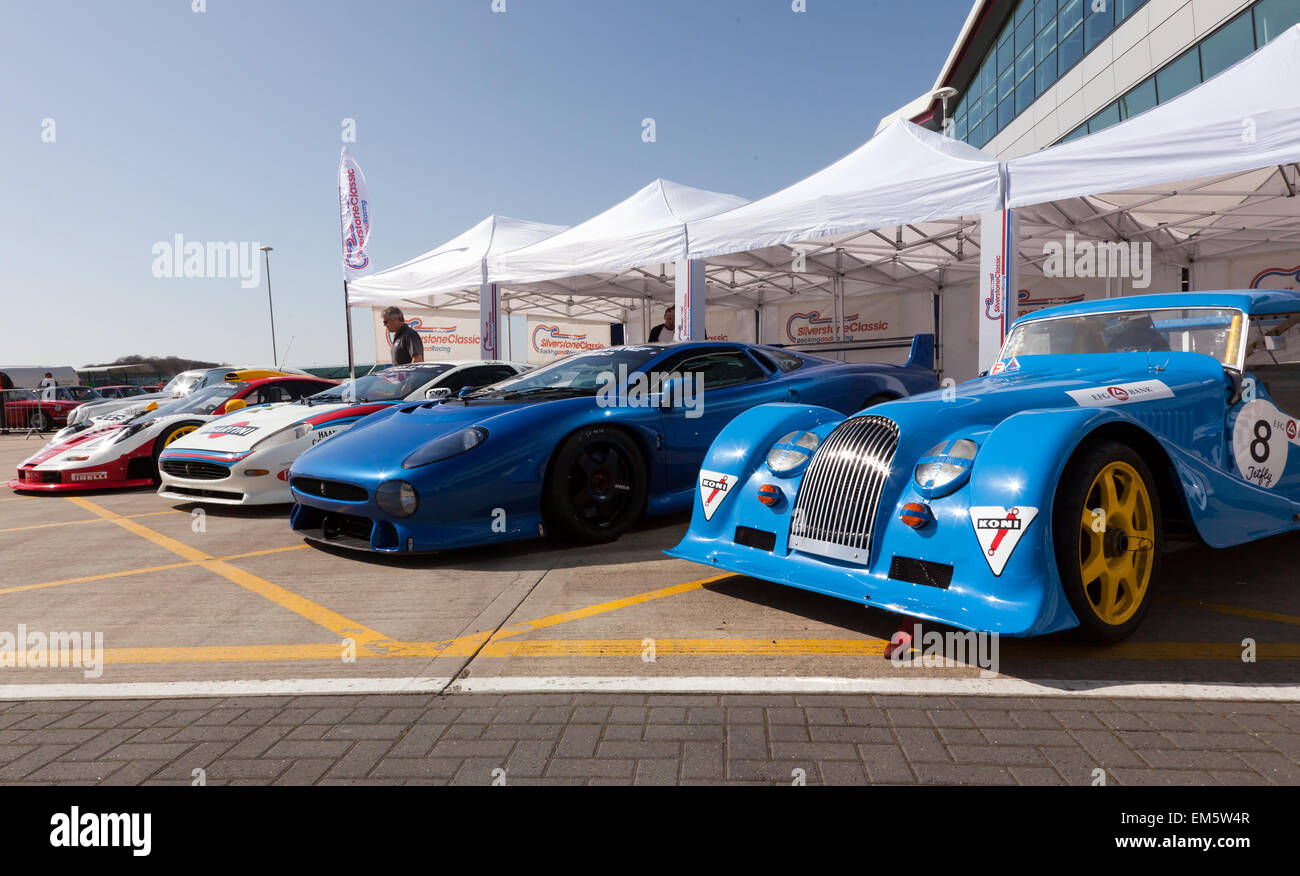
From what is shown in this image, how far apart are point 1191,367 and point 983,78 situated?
86.9 feet

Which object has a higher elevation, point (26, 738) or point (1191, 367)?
point (1191, 367)

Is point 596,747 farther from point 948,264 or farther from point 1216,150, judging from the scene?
point 948,264

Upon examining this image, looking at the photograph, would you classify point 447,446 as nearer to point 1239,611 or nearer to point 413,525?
point 413,525

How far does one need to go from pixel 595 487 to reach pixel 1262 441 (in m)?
3.25

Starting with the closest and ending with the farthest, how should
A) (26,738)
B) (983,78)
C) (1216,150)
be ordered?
(26,738) → (1216,150) → (983,78)

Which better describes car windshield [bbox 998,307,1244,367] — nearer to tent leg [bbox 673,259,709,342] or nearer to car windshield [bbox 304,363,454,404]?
car windshield [bbox 304,363,454,404]

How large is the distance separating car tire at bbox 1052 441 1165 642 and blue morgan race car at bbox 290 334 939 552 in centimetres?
259

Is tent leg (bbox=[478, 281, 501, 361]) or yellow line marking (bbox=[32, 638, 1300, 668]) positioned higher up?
tent leg (bbox=[478, 281, 501, 361])

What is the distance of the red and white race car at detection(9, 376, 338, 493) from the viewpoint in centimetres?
766

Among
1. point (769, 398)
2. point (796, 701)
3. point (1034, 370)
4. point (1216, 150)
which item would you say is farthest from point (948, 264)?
point (796, 701)

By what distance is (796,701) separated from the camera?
242cm

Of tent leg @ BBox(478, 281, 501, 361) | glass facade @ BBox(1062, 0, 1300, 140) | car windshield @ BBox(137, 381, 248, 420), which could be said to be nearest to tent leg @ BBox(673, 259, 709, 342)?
tent leg @ BBox(478, 281, 501, 361)

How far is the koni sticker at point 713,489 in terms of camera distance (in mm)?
3613
